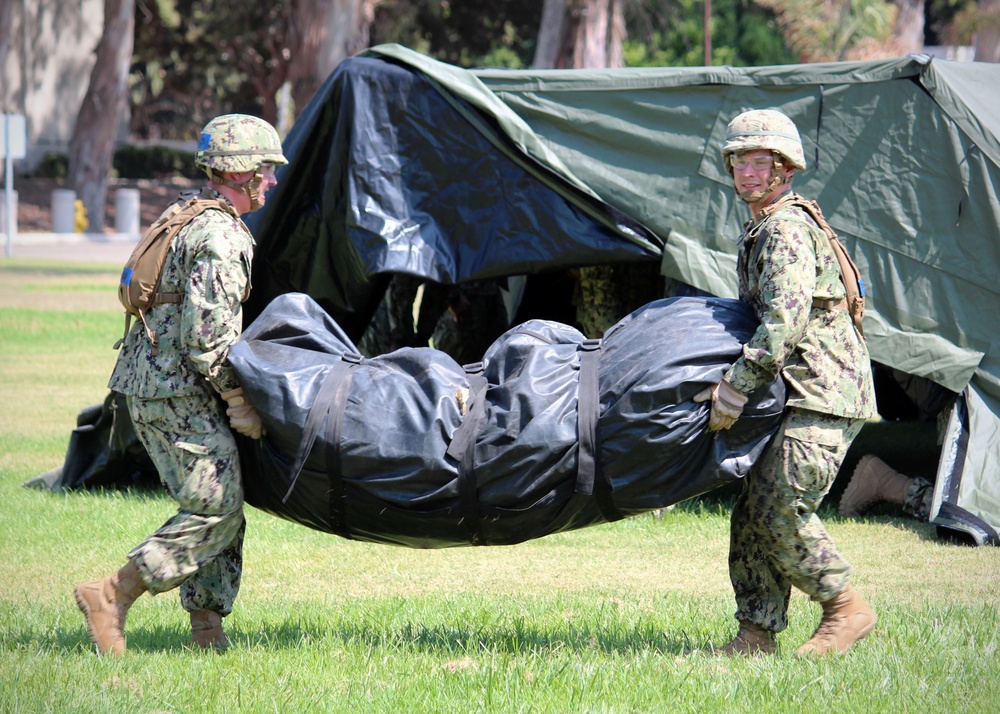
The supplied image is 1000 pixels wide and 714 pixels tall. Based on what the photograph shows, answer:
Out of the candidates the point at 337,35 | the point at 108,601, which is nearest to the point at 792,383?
the point at 108,601

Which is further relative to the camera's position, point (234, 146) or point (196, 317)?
point (234, 146)

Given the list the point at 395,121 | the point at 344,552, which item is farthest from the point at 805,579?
the point at 395,121

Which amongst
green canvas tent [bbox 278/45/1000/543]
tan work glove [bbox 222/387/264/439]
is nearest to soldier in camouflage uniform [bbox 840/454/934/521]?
green canvas tent [bbox 278/45/1000/543]

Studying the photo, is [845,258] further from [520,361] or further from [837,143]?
[837,143]

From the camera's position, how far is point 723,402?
13.3 feet

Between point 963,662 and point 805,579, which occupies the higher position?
point 805,579

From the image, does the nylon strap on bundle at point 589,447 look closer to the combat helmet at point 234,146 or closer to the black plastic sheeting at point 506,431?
the black plastic sheeting at point 506,431

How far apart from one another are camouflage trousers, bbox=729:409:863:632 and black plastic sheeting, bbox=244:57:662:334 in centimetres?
312

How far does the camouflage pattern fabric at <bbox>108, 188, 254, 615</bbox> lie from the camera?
168 inches

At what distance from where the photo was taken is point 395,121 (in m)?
7.54

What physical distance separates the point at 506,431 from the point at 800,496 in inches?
45.0

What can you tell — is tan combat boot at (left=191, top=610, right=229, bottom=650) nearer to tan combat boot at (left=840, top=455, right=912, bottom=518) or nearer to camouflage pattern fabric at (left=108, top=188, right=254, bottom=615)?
camouflage pattern fabric at (left=108, top=188, right=254, bottom=615)

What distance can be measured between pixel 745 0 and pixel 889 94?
131 ft

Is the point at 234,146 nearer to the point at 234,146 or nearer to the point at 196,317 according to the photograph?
the point at 234,146
